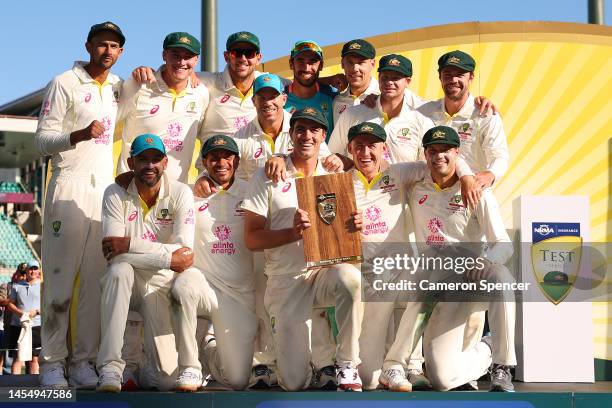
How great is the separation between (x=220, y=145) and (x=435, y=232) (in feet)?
5.21

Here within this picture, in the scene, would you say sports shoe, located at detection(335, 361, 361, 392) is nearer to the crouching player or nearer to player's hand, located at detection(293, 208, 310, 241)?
the crouching player

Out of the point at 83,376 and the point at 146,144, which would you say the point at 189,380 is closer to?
the point at 83,376

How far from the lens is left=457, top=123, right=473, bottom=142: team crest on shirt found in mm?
7176

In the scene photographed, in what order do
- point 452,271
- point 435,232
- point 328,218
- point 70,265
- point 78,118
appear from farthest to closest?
point 78,118 < point 70,265 < point 435,232 < point 452,271 < point 328,218

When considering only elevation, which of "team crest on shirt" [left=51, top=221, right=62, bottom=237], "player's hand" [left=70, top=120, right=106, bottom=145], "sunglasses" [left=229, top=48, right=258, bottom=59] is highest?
"sunglasses" [left=229, top=48, right=258, bottom=59]

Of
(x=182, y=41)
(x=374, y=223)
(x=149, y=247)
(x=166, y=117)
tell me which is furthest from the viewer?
(x=166, y=117)

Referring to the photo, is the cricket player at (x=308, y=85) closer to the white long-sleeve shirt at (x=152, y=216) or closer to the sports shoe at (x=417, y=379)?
the white long-sleeve shirt at (x=152, y=216)

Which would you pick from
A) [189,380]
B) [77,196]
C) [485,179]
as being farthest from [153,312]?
[485,179]

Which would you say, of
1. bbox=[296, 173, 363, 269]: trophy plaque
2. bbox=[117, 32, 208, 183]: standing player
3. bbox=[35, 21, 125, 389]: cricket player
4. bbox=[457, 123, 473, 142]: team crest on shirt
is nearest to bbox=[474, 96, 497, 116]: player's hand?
bbox=[457, 123, 473, 142]: team crest on shirt

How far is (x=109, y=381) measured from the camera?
19.8ft

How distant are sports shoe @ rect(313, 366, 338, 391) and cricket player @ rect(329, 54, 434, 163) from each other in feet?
5.46

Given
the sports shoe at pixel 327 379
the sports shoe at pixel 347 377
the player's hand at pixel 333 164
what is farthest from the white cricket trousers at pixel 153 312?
→ the player's hand at pixel 333 164

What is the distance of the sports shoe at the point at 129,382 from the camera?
253 inches

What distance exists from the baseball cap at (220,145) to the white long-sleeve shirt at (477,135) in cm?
163
